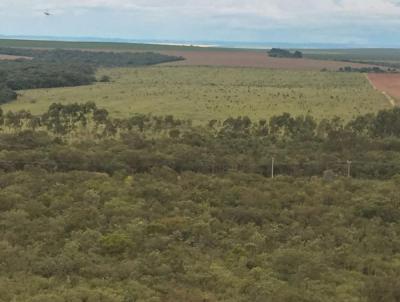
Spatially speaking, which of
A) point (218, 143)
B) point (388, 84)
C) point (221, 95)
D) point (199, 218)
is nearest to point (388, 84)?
point (388, 84)

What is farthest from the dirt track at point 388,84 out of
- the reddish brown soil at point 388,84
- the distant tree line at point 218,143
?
the distant tree line at point 218,143

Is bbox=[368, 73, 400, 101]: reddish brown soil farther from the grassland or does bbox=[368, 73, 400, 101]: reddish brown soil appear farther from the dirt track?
the grassland

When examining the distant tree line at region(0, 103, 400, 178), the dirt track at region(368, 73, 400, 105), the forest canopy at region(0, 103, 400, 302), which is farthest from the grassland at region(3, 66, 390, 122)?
the forest canopy at region(0, 103, 400, 302)

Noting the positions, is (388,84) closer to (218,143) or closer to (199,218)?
(218,143)

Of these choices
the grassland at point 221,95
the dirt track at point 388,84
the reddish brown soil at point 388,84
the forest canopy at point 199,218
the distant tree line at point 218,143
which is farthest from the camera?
the reddish brown soil at point 388,84

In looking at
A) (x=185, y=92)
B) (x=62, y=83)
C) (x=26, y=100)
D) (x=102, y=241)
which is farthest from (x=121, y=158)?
(x=62, y=83)

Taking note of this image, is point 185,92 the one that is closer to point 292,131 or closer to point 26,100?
point 26,100

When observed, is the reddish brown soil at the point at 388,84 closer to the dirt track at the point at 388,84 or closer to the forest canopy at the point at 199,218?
the dirt track at the point at 388,84

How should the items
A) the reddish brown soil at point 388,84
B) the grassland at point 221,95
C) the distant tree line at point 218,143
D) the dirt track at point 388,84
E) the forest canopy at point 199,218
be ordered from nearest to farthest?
the forest canopy at point 199,218
the distant tree line at point 218,143
the grassland at point 221,95
the dirt track at point 388,84
the reddish brown soil at point 388,84
